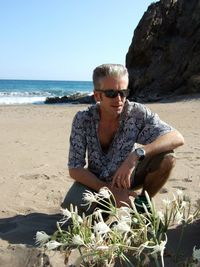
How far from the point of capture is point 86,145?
3572 millimetres

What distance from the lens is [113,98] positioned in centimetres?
324

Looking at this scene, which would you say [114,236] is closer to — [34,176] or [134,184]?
[134,184]

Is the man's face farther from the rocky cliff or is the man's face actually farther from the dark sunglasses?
the rocky cliff

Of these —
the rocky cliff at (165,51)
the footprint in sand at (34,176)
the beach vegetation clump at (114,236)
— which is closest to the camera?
the beach vegetation clump at (114,236)

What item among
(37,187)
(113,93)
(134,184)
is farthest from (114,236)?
(37,187)

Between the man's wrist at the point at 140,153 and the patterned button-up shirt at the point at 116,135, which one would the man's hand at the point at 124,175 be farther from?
the patterned button-up shirt at the point at 116,135

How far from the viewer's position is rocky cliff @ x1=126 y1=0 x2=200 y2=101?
2384cm

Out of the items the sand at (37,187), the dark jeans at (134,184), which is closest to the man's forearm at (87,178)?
the dark jeans at (134,184)

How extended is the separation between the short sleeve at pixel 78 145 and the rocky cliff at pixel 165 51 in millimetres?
18726

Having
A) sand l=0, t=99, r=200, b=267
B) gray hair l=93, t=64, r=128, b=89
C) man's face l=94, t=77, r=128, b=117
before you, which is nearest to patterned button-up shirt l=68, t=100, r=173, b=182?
man's face l=94, t=77, r=128, b=117

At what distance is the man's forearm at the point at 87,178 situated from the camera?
3273 mm

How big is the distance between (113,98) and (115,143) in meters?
0.42

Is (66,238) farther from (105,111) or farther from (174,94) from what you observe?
(174,94)

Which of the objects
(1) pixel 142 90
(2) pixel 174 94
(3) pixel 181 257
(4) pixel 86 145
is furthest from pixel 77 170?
(1) pixel 142 90
